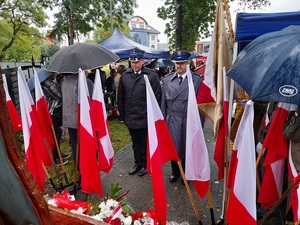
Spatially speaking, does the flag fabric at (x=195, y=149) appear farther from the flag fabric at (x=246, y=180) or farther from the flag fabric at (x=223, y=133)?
the flag fabric at (x=246, y=180)

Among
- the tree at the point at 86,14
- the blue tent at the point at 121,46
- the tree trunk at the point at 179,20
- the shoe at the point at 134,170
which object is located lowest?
the shoe at the point at 134,170

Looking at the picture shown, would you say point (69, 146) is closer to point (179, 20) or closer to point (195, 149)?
point (195, 149)

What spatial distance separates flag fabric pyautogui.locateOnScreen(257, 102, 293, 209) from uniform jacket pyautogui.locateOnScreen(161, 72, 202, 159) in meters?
1.40

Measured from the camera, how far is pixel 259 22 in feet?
7.86

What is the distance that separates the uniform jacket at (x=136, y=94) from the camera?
12.5ft

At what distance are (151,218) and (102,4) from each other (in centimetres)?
1713

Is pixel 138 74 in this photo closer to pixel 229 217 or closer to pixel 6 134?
pixel 229 217

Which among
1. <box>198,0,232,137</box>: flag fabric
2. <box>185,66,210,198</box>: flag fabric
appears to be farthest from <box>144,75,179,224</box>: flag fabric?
<box>198,0,232,137</box>: flag fabric

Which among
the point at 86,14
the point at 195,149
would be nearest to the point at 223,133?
the point at 195,149

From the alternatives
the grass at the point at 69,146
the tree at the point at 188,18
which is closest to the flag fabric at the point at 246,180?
the grass at the point at 69,146

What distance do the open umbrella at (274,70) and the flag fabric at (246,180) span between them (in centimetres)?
18

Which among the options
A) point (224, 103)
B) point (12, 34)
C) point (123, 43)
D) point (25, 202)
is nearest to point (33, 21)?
point (12, 34)

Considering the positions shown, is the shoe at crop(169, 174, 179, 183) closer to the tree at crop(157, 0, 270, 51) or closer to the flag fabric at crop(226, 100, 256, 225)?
the flag fabric at crop(226, 100, 256, 225)

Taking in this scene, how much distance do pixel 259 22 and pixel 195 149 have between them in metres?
1.36
